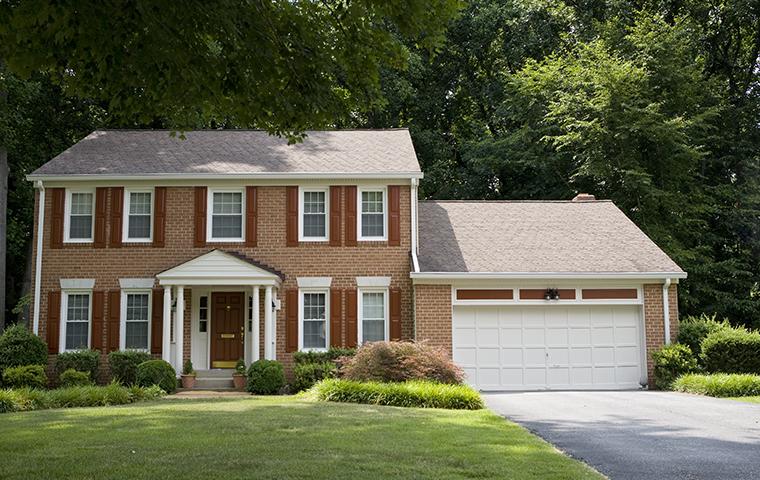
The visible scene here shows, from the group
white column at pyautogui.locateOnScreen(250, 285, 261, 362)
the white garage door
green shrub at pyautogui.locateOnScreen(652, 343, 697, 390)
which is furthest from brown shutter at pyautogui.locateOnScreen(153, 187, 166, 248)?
green shrub at pyautogui.locateOnScreen(652, 343, 697, 390)

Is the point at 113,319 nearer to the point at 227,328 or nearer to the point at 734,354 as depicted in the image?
the point at 227,328

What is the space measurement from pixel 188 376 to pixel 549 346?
29.8ft

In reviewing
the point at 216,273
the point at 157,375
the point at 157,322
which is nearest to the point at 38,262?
the point at 157,322

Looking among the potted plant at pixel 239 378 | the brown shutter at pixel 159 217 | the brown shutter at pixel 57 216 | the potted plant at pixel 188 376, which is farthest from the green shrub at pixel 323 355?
the brown shutter at pixel 57 216

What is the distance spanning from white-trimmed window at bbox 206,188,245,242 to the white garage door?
6.13 m

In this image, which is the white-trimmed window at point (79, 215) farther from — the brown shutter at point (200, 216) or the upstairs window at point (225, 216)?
the upstairs window at point (225, 216)

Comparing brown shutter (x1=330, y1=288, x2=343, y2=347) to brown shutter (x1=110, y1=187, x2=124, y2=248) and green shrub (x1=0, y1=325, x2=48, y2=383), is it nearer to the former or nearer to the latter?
brown shutter (x1=110, y1=187, x2=124, y2=248)

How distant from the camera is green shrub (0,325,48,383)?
19.1m

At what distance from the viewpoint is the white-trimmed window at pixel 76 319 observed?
20.4 metres

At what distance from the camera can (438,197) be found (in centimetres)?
3228

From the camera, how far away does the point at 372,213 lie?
2092 centimetres

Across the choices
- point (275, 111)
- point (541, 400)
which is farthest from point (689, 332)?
point (275, 111)

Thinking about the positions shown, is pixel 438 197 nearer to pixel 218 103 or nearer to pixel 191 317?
pixel 191 317

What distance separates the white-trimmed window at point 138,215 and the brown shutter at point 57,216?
1.64m
